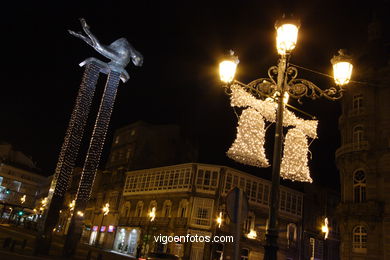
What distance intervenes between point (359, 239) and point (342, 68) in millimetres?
21124

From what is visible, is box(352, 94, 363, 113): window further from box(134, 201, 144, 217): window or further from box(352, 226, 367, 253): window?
box(134, 201, 144, 217): window

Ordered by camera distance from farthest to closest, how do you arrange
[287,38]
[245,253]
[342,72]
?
[245,253] → [342,72] → [287,38]

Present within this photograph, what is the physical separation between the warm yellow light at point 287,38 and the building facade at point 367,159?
19721mm

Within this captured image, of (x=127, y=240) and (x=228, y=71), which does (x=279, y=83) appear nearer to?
(x=228, y=71)

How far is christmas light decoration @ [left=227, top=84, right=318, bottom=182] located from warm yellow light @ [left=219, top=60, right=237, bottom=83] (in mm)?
566

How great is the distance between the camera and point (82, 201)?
19.9m

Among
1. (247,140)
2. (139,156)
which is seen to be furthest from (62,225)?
(247,140)

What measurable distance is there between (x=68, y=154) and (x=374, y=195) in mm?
21100

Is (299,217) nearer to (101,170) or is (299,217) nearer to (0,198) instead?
(101,170)

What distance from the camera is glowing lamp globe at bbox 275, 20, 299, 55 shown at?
300 inches

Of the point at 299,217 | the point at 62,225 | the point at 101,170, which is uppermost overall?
the point at 101,170

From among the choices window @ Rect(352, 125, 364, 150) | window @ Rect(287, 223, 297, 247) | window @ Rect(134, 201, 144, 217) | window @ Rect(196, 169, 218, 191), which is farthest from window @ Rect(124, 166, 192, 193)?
window @ Rect(352, 125, 364, 150)

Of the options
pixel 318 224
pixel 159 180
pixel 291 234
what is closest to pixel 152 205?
pixel 159 180

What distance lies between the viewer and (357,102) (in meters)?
28.7
